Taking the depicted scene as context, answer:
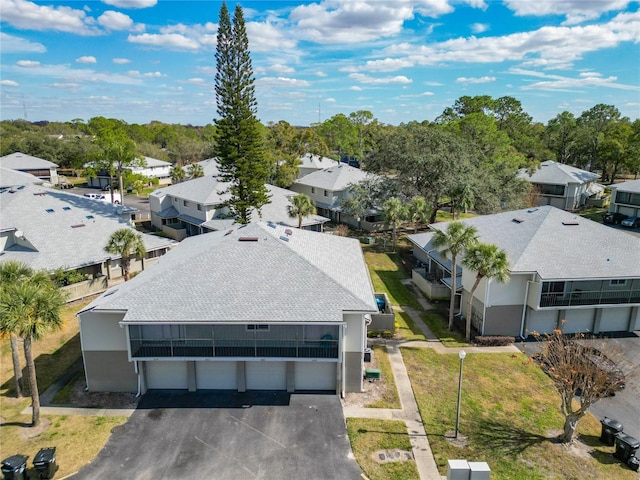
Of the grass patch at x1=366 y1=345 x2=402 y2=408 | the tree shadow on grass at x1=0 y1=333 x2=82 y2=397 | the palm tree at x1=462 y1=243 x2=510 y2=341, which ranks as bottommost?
the tree shadow on grass at x1=0 y1=333 x2=82 y2=397

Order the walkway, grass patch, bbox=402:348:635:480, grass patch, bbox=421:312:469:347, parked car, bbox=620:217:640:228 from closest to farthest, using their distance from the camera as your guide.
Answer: grass patch, bbox=402:348:635:480, the walkway, grass patch, bbox=421:312:469:347, parked car, bbox=620:217:640:228

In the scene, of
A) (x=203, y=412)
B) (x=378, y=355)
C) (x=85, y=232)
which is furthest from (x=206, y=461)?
(x=85, y=232)

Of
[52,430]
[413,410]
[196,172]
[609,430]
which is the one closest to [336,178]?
[196,172]

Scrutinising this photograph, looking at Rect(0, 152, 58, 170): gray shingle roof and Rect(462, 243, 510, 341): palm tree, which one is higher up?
Rect(0, 152, 58, 170): gray shingle roof

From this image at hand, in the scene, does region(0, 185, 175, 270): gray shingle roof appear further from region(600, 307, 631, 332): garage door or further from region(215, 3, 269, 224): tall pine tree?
region(600, 307, 631, 332): garage door

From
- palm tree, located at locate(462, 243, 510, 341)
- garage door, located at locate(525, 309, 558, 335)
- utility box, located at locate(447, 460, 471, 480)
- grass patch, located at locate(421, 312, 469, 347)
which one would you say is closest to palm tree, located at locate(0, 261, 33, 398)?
utility box, located at locate(447, 460, 471, 480)

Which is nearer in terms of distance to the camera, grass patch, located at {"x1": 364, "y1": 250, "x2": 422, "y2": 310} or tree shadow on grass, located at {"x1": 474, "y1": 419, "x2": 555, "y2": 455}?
tree shadow on grass, located at {"x1": 474, "y1": 419, "x2": 555, "y2": 455}

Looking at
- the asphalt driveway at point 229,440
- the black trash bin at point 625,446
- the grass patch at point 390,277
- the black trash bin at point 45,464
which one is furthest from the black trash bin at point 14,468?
the grass patch at point 390,277

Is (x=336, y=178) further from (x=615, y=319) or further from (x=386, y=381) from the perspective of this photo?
(x=386, y=381)

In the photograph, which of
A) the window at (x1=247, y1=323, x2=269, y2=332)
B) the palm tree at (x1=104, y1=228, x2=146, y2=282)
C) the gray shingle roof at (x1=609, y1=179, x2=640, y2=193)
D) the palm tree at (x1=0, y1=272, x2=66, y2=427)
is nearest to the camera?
the palm tree at (x1=0, y1=272, x2=66, y2=427)
